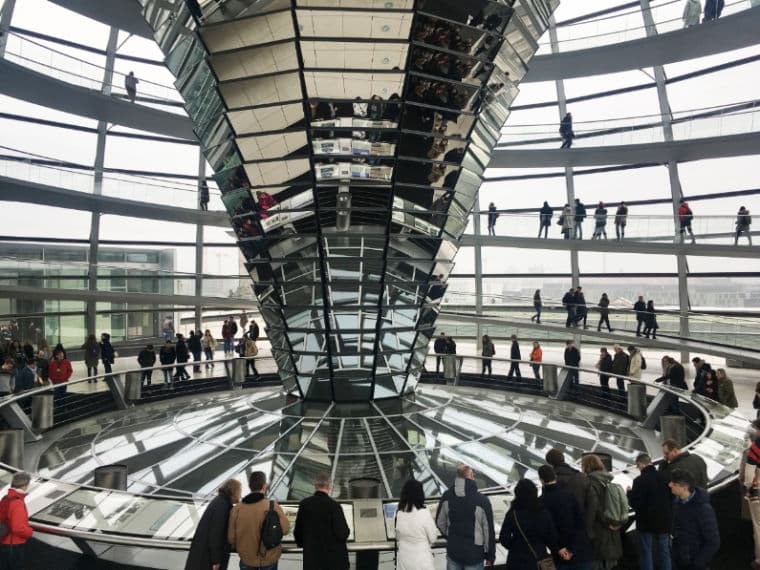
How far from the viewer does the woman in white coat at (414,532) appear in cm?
479

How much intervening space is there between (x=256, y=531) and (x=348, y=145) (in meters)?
6.33

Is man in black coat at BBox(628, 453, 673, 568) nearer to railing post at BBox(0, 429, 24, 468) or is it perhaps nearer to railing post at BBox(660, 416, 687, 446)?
railing post at BBox(660, 416, 687, 446)

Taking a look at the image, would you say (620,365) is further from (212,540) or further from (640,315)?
(212,540)

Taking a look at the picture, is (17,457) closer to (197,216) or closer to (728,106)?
(197,216)

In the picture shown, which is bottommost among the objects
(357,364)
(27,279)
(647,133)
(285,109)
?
(357,364)

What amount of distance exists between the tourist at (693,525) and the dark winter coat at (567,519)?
850mm

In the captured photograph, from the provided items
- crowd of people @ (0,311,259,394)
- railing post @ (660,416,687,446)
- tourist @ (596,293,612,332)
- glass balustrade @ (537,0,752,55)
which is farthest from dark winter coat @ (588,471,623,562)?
glass balustrade @ (537,0,752,55)

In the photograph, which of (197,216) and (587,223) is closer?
(587,223)

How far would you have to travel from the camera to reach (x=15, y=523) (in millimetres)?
5340

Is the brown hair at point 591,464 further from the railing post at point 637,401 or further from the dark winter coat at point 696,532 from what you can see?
the railing post at point 637,401

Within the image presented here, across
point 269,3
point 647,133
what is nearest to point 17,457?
point 269,3

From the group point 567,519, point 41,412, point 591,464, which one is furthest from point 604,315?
point 41,412

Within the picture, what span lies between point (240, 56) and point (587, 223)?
17.7m

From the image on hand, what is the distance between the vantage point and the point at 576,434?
11.4 meters
